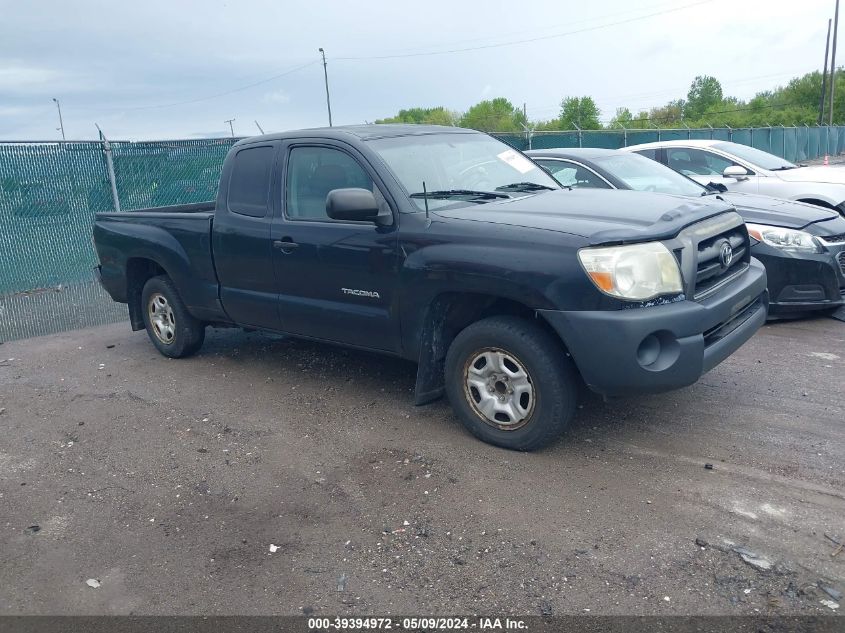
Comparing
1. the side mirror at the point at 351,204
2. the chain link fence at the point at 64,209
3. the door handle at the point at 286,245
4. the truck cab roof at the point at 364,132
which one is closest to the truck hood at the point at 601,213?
the side mirror at the point at 351,204

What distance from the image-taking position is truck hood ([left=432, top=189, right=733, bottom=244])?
3.99m

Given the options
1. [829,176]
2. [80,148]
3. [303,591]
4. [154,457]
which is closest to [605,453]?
[303,591]

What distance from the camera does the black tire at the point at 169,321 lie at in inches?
256

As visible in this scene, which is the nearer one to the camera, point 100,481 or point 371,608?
point 371,608

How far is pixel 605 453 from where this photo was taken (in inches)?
170

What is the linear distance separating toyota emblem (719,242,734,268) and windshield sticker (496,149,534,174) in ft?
5.23

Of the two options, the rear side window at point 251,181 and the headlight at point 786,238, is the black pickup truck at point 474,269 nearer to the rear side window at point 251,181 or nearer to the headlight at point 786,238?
the rear side window at point 251,181

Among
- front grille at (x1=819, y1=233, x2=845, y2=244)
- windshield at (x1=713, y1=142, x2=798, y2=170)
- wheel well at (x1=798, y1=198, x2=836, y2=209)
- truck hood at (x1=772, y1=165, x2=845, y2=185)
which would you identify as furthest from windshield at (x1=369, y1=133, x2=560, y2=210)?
windshield at (x1=713, y1=142, x2=798, y2=170)

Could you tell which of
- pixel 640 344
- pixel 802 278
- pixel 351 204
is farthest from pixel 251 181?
pixel 802 278

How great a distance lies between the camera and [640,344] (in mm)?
3830

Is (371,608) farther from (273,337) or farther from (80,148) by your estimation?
(80,148)

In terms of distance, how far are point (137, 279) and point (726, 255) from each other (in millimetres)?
5084

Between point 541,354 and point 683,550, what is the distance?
1.24m

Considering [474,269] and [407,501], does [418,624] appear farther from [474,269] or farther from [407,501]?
[474,269]
